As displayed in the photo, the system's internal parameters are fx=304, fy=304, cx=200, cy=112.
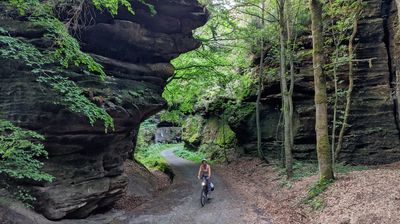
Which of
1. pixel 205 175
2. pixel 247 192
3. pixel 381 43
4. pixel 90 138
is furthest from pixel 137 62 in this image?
pixel 381 43

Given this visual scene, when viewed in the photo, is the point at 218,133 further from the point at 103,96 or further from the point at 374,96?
the point at 103,96

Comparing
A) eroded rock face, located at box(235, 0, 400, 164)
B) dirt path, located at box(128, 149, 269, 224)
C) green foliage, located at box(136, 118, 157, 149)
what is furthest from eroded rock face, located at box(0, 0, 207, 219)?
green foliage, located at box(136, 118, 157, 149)

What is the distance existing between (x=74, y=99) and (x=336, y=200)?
9.85 meters

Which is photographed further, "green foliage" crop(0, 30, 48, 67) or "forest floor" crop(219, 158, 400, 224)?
"forest floor" crop(219, 158, 400, 224)

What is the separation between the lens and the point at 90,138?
39.8ft

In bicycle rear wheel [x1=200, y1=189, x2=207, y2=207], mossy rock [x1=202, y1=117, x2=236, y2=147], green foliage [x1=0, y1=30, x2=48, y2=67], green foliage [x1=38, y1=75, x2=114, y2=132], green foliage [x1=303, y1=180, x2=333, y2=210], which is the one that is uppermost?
green foliage [x1=0, y1=30, x2=48, y2=67]

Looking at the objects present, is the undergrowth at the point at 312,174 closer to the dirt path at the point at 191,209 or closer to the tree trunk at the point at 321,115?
the tree trunk at the point at 321,115

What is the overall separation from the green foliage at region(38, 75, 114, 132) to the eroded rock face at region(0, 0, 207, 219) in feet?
1.46

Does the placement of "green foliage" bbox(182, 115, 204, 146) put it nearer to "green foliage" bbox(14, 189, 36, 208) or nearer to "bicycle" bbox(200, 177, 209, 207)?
"bicycle" bbox(200, 177, 209, 207)

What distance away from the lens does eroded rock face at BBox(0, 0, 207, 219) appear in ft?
34.9

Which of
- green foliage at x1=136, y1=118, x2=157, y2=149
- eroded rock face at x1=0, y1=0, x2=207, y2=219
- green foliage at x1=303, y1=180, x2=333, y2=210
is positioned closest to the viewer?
eroded rock face at x1=0, y1=0, x2=207, y2=219

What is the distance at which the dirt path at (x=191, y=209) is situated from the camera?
11836mm

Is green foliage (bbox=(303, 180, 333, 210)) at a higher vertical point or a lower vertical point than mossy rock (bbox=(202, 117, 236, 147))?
lower

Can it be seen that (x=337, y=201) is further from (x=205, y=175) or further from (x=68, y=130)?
(x=68, y=130)
